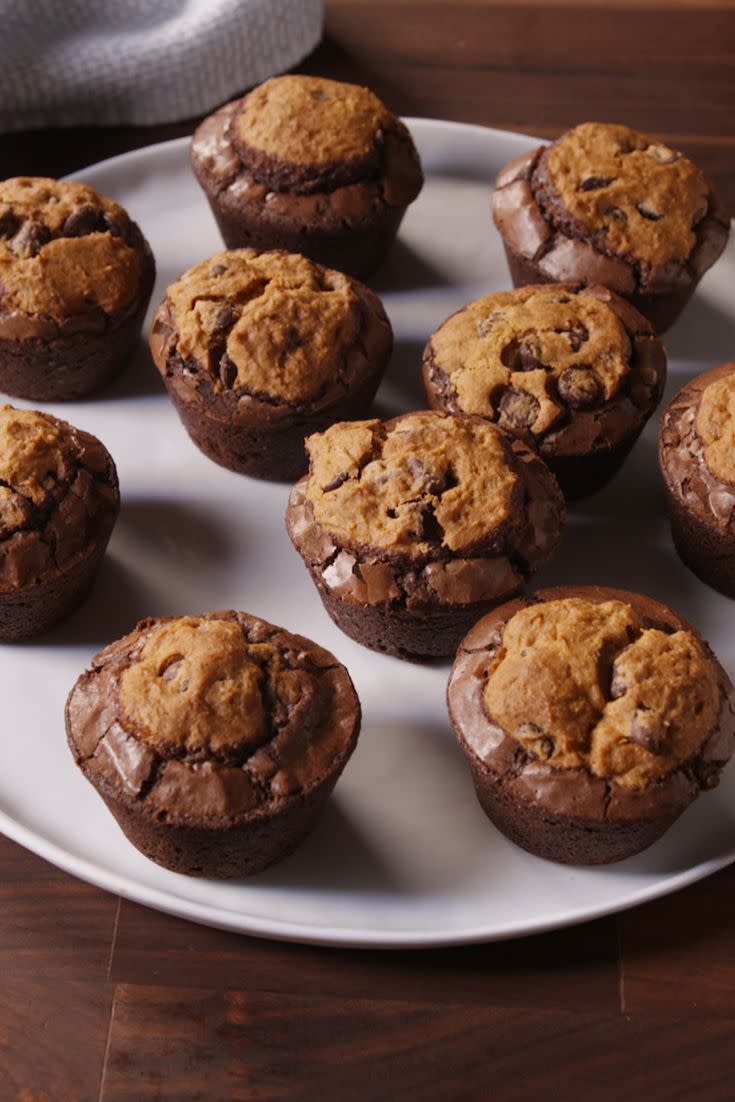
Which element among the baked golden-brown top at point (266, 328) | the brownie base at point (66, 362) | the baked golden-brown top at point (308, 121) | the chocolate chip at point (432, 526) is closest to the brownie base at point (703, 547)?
the chocolate chip at point (432, 526)

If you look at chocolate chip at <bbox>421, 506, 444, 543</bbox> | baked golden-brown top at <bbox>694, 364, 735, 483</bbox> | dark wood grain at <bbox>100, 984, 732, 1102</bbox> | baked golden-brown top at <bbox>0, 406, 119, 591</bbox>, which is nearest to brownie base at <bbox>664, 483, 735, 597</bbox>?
baked golden-brown top at <bbox>694, 364, 735, 483</bbox>

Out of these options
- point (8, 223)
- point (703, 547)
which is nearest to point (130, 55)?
point (8, 223)

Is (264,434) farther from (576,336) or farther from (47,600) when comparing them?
(576,336)

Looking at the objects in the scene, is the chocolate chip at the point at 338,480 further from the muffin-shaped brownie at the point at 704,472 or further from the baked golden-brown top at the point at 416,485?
the muffin-shaped brownie at the point at 704,472

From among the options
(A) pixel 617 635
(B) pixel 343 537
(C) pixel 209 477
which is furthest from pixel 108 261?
(A) pixel 617 635

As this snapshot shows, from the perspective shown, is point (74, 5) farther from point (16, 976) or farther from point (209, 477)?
point (16, 976)

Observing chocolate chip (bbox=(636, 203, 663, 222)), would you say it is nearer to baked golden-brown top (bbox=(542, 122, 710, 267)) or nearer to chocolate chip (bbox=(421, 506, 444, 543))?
baked golden-brown top (bbox=(542, 122, 710, 267))

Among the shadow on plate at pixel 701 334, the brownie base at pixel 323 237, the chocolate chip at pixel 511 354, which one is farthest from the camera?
the shadow on plate at pixel 701 334
